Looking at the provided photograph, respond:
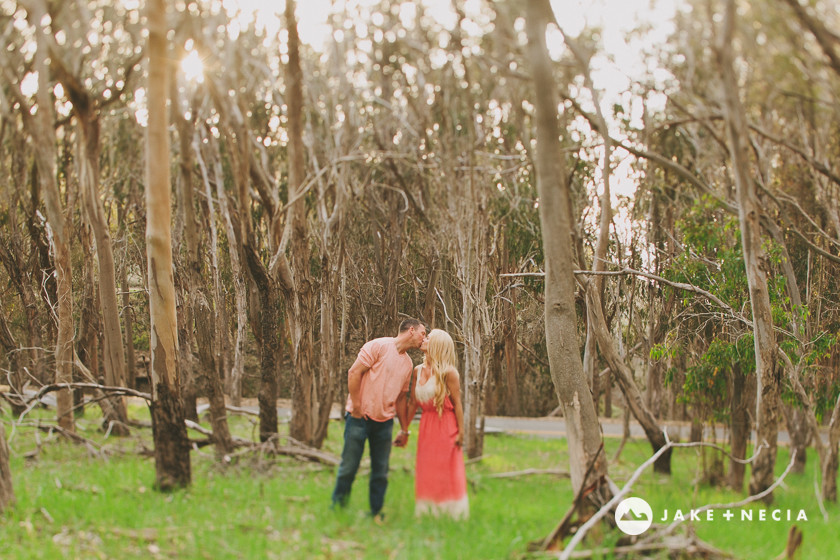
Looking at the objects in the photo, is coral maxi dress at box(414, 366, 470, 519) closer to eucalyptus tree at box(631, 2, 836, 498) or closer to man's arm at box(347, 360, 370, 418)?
man's arm at box(347, 360, 370, 418)

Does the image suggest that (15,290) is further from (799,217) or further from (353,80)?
(799,217)

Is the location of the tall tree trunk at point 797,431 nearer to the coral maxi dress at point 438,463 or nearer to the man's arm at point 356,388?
the coral maxi dress at point 438,463

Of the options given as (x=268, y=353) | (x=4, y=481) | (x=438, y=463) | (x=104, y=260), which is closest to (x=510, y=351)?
(x=268, y=353)

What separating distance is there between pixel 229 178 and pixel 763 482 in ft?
40.7

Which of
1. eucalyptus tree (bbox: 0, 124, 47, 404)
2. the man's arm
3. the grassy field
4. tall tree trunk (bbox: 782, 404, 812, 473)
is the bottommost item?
tall tree trunk (bbox: 782, 404, 812, 473)

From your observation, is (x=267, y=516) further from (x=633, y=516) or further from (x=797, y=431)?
(x=797, y=431)

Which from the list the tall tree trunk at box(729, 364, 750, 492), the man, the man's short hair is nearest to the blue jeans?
the man

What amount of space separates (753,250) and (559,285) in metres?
2.47

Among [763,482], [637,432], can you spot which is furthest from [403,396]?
[637,432]

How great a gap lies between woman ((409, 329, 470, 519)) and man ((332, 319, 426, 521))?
0.50 ft

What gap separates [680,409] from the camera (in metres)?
17.4

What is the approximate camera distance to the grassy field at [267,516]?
5.07m

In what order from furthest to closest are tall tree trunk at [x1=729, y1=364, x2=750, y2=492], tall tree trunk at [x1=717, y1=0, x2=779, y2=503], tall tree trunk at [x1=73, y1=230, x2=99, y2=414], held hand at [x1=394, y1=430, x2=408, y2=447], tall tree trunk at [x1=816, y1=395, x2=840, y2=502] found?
tall tree trunk at [x1=73, y1=230, x2=99, y2=414], tall tree trunk at [x1=729, y1=364, x2=750, y2=492], tall tree trunk at [x1=816, y1=395, x2=840, y2=502], tall tree trunk at [x1=717, y1=0, x2=779, y2=503], held hand at [x1=394, y1=430, x2=408, y2=447]

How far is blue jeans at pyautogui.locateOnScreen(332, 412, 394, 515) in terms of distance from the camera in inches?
225
